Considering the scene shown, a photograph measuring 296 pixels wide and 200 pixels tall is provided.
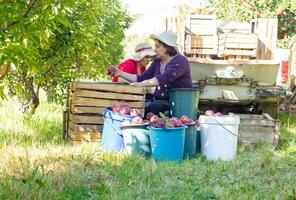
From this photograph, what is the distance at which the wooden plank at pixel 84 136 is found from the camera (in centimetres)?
582

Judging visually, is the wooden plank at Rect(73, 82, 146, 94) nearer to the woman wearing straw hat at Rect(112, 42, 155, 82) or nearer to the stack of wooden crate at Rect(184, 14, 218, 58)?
the woman wearing straw hat at Rect(112, 42, 155, 82)

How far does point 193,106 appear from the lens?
237 inches

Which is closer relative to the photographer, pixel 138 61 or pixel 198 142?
pixel 198 142

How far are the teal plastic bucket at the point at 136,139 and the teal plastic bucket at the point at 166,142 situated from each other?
13 centimetres

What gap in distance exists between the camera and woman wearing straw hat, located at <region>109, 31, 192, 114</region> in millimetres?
6081

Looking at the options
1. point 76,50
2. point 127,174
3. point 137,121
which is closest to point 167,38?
point 137,121

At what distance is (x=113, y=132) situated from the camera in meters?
5.57

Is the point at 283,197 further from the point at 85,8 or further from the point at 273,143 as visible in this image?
the point at 85,8

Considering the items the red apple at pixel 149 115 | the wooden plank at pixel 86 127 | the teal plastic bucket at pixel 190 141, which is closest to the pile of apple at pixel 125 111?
the red apple at pixel 149 115

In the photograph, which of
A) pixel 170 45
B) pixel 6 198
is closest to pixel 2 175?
pixel 6 198

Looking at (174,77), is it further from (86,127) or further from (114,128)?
(86,127)

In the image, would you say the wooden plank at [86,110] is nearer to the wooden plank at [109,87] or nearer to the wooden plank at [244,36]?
the wooden plank at [109,87]

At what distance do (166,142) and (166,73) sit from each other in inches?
43.8

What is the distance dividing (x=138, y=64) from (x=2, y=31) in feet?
14.7
